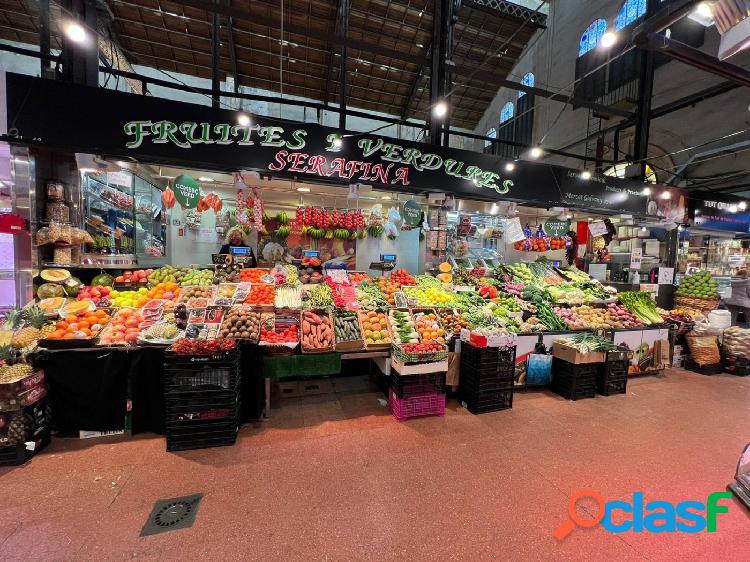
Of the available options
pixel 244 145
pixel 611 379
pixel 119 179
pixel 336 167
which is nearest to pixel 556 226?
pixel 611 379

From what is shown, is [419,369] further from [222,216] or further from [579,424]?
[222,216]

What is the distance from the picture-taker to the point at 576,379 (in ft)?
14.8

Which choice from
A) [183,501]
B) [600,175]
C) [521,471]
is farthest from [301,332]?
[600,175]

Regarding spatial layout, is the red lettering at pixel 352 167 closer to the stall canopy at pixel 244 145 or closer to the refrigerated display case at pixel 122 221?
the stall canopy at pixel 244 145

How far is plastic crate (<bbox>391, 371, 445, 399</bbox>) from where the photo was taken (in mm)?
3771

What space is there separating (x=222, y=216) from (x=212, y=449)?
587cm

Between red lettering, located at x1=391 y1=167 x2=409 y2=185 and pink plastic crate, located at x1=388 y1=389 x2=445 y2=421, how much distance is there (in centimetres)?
363

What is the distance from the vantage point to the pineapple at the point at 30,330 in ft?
10.2

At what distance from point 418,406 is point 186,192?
14.3ft

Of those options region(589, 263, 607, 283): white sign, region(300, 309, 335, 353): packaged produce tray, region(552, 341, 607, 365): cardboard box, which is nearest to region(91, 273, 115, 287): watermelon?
region(300, 309, 335, 353): packaged produce tray

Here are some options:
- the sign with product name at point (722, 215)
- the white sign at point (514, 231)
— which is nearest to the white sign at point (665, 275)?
the sign with product name at point (722, 215)

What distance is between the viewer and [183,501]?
2387mm

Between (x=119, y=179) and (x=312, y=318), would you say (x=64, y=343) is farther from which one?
(x=119, y=179)

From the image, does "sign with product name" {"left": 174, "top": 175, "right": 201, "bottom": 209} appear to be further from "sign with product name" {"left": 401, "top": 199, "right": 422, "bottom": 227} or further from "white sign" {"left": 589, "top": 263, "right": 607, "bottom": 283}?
"white sign" {"left": 589, "top": 263, "right": 607, "bottom": 283}
